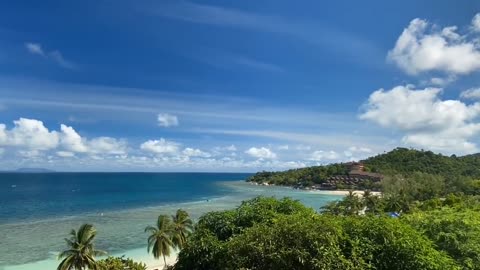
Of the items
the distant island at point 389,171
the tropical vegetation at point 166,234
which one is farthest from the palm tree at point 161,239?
the distant island at point 389,171

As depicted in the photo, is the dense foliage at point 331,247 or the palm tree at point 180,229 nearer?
the dense foliage at point 331,247

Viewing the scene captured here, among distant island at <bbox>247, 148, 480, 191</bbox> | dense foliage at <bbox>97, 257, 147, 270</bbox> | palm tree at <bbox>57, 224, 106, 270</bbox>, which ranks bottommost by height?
dense foliage at <bbox>97, 257, 147, 270</bbox>

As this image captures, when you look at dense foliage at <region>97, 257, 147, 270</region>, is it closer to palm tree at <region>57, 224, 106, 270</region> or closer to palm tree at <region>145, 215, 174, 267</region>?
Answer: palm tree at <region>57, 224, 106, 270</region>

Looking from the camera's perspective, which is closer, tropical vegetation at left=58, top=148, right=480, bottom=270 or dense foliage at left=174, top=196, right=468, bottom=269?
dense foliage at left=174, top=196, right=468, bottom=269

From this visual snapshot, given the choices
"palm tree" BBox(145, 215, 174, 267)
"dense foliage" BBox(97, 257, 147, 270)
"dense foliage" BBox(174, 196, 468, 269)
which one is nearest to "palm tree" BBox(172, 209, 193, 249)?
"palm tree" BBox(145, 215, 174, 267)

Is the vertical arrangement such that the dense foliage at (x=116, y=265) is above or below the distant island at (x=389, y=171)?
below

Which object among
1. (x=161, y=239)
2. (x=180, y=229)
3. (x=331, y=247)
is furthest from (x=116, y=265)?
(x=331, y=247)

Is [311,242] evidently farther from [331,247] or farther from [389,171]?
[389,171]

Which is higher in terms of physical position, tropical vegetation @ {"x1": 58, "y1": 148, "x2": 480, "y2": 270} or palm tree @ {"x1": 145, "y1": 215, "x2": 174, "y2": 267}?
tropical vegetation @ {"x1": 58, "y1": 148, "x2": 480, "y2": 270}

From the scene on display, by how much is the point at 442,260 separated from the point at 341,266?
17.2 feet

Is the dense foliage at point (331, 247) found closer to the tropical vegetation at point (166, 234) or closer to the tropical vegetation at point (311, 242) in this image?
the tropical vegetation at point (311, 242)

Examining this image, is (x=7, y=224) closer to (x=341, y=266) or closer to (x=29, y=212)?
(x=29, y=212)

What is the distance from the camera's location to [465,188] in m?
105

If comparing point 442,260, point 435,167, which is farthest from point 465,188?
point 442,260
